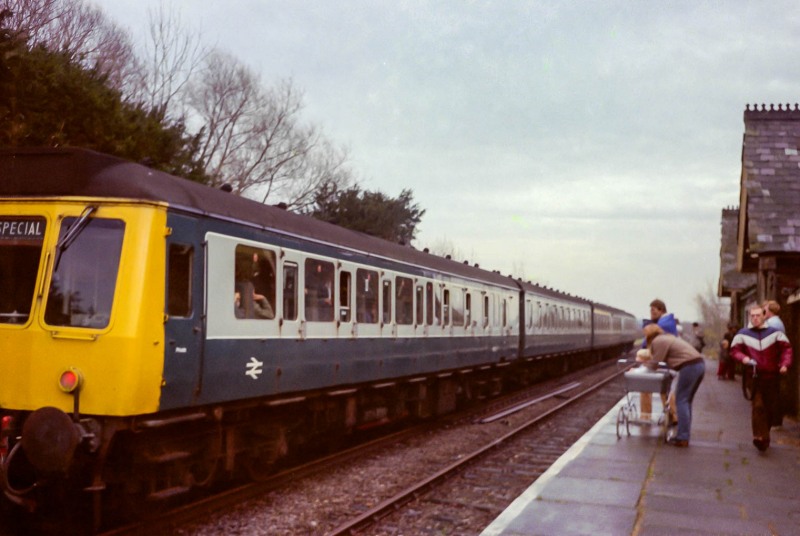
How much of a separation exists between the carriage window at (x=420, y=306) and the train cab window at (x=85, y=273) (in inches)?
297

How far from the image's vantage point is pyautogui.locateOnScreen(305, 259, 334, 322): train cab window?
998 centimetres

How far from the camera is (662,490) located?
8055 mm

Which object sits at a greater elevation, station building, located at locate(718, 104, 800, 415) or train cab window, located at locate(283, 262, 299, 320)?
station building, located at locate(718, 104, 800, 415)

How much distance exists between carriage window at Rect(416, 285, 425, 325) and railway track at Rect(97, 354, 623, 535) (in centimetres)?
185

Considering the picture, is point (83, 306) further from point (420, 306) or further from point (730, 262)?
point (730, 262)

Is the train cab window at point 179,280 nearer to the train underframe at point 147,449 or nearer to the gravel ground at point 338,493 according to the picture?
the train underframe at point 147,449

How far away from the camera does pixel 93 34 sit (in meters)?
30.3

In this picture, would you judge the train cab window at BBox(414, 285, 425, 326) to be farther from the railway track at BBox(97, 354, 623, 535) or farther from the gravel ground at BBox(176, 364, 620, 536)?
the gravel ground at BBox(176, 364, 620, 536)

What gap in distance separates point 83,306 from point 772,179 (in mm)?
12414

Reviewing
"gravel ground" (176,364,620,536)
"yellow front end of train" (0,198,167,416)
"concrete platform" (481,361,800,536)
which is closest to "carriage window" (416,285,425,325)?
"gravel ground" (176,364,620,536)

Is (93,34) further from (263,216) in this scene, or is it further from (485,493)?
(485,493)

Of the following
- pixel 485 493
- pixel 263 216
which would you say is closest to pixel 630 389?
pixel 485 493

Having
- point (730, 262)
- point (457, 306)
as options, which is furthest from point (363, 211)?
point (457, 306)

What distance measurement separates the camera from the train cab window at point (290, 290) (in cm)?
936
